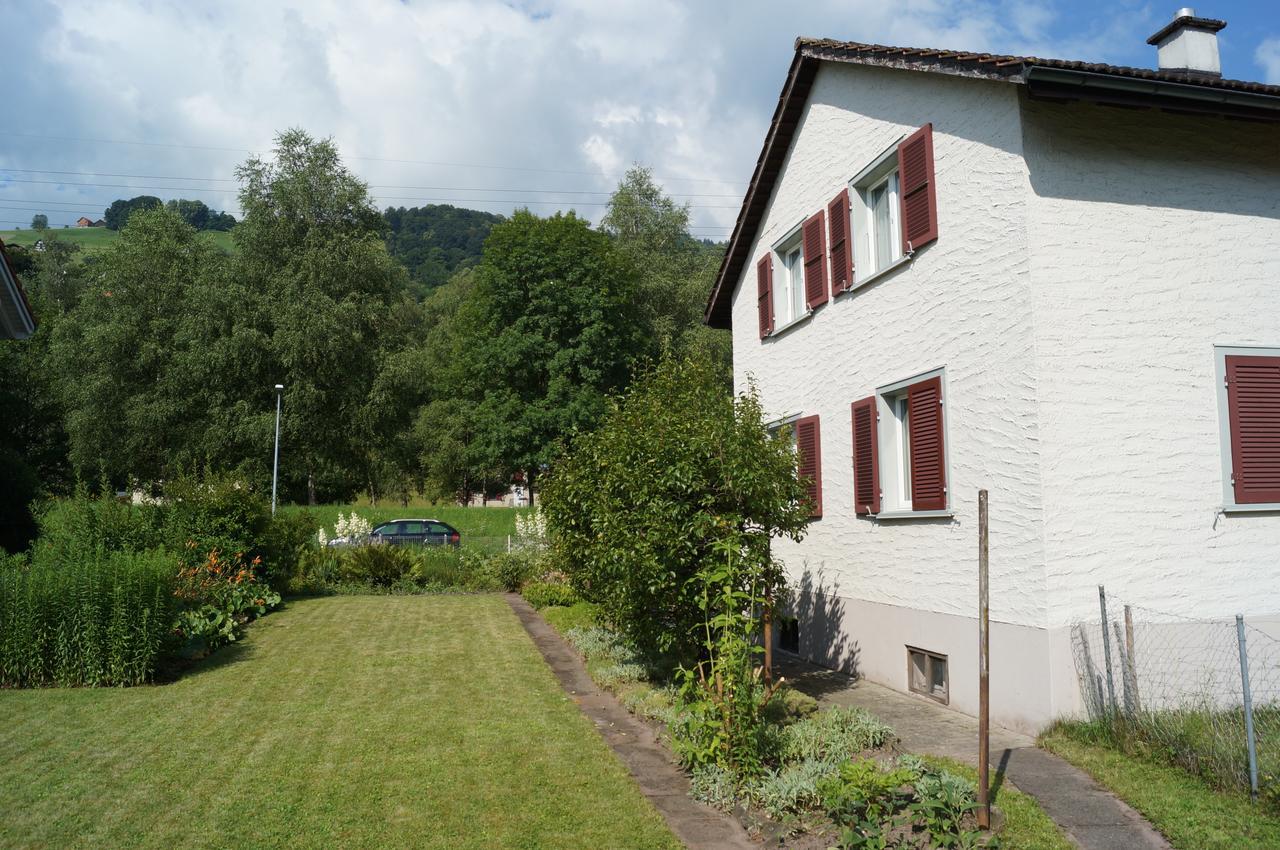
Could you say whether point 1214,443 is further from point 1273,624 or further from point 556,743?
point 556,743

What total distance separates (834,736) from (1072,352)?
3879 millimetres

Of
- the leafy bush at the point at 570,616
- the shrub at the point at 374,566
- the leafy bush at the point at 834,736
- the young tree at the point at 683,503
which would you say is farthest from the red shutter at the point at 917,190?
the shrub at the point at 374,566

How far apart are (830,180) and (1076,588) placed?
6735 mm

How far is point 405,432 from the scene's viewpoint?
5044 cm

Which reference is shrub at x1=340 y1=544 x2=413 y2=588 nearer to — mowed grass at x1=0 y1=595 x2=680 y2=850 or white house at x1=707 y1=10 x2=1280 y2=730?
mowed grass at x1=0 y1=595 x2=680 y2=850

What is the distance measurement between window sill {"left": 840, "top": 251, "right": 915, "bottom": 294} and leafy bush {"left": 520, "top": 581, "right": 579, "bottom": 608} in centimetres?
969

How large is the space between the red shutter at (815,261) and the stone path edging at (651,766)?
6.02 meters

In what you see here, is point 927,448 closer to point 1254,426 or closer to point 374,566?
point 1254,426

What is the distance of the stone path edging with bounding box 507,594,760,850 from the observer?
6.11 m

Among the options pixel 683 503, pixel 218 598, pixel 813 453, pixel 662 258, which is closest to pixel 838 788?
pixel 683 503

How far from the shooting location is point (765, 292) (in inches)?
607

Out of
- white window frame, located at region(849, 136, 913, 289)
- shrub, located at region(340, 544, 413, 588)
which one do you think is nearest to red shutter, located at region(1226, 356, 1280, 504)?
white window frame, located at region(849, 136, 913, 289)

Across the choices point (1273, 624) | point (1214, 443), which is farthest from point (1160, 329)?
point (1273, 624)

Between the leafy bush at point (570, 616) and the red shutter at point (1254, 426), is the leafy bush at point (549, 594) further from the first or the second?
the red shutter at point (1254, 426)
